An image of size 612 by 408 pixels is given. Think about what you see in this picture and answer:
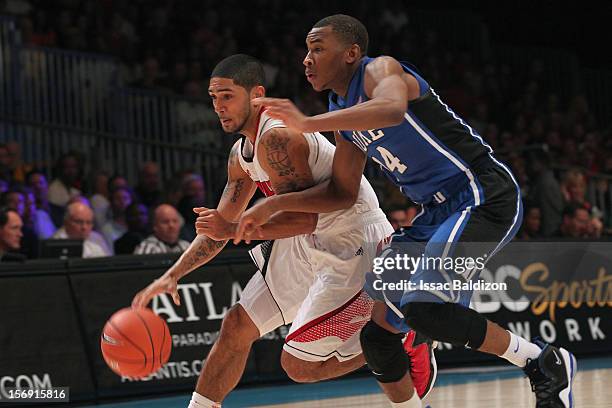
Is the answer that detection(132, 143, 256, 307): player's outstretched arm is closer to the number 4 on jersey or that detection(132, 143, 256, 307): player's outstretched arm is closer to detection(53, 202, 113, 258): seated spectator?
the number 4 on jersey

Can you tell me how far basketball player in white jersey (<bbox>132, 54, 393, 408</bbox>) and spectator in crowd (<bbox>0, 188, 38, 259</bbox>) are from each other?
3759 mm

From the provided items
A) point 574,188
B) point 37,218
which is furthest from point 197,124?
point 574,188

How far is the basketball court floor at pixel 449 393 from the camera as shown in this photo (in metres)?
7.20

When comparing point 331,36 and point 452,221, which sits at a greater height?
point 331,36

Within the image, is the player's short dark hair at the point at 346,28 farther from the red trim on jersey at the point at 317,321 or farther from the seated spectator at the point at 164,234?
the seated spectator at the point at 164,234

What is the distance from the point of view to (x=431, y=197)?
16.8 ft

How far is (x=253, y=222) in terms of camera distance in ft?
16.8

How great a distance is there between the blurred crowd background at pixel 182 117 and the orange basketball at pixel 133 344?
346 centimetres

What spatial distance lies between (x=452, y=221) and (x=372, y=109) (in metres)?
0.77

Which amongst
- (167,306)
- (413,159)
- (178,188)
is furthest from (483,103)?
(413,159)

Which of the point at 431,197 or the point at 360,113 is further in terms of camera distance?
the point at 431,197

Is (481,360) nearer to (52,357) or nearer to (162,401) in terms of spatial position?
(162,401)

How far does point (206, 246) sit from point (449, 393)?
2897mm

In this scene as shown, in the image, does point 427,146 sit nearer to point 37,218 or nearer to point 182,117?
point 37,218
